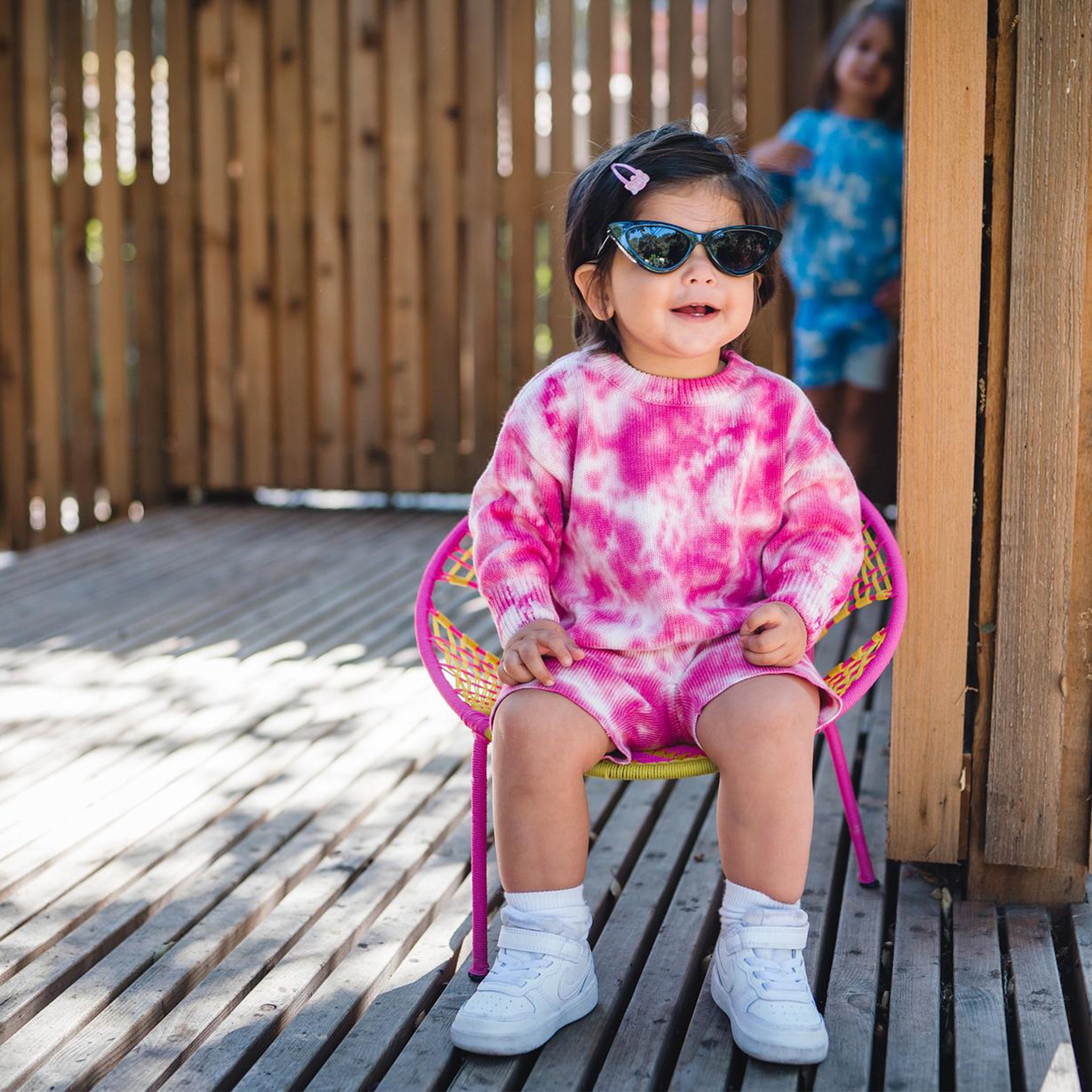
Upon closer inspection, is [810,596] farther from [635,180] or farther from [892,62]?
[892,62]

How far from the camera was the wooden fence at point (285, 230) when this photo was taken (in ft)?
19.2

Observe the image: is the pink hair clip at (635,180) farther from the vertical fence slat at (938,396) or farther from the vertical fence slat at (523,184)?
the vertical fence slat at (523,184)

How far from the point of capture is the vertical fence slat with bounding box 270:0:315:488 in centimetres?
604

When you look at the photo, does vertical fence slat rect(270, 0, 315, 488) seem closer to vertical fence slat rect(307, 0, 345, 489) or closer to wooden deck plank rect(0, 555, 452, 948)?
vertical fence slat rect(307, 0, 345, 489)

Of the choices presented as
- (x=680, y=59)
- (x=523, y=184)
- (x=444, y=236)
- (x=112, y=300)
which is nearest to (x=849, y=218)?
(x=680, y=59)

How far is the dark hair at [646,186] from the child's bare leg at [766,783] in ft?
1.96

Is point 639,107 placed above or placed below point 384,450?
above

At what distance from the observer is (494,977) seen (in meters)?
1.88

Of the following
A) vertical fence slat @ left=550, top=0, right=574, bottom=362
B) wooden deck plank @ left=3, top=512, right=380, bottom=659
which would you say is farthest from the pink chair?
vertical fence slat @ left=550, top=0, right=574, bottom=362

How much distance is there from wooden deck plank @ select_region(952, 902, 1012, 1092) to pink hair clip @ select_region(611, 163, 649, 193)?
1.18m

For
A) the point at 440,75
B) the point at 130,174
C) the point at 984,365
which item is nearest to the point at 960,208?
the point at 984,365

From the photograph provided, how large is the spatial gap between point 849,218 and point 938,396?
2546mm

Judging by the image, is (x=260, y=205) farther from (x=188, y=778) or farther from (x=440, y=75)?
(x=188, y=778)

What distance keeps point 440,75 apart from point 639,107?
0.85 m
